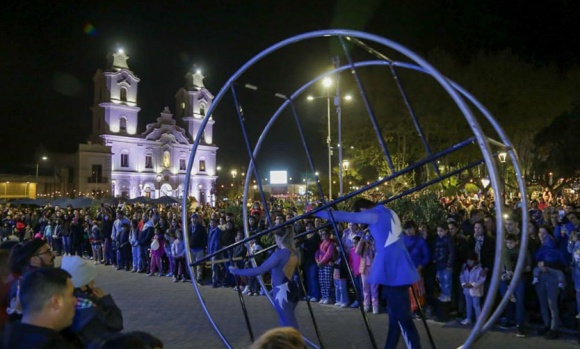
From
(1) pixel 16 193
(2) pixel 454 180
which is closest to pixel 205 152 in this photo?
(1) pixel 16 193

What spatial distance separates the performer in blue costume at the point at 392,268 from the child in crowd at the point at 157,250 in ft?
36.1

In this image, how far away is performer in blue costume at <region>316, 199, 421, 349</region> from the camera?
5684 mm

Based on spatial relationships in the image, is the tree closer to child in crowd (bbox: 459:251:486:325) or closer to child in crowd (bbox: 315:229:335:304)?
child in crowd (bbox: 315:229:335:304)

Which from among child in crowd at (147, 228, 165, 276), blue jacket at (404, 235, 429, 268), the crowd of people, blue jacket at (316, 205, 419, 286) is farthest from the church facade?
blue jacket at (316, 205, 419, 286)

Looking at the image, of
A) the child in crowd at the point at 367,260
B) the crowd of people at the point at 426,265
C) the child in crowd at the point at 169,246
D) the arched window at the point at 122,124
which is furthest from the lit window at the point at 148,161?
the child in crowd at the point at 367,260

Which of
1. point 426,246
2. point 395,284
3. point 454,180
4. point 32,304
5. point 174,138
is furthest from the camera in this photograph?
point 174,138

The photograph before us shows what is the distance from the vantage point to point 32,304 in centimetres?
303

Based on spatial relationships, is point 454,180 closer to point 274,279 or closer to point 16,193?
point 274,279

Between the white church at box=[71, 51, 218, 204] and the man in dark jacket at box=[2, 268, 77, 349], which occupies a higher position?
the white church at box=[71, 51, 218, 204]

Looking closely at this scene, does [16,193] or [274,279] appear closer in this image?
[274,279]

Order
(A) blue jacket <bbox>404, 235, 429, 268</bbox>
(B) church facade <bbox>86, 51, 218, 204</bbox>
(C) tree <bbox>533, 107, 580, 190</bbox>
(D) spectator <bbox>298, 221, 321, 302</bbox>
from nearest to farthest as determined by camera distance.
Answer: (A) blue jacket <bbox>404, 235, 429, 268</bbox> → (D) spectator <bbox>298, 221, 321, 302</bbox> → (C) tree <bbox>533, 107, 580, 190</bbox> → (B) church facade <bbox>86, 51, 218, 204</bbox>

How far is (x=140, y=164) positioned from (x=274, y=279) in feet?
248

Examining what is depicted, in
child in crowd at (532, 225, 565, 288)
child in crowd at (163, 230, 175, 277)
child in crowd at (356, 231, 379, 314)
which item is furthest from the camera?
child in crowd at (163, 230, 175, 277)

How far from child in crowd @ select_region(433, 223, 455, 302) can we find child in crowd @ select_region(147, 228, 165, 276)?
9118mm
